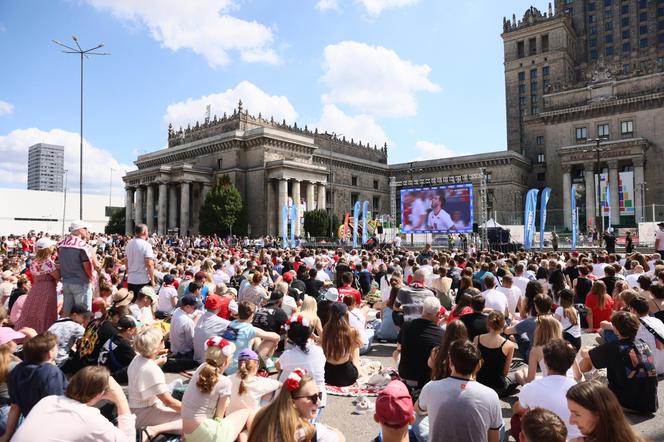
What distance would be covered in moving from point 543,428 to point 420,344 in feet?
11.7

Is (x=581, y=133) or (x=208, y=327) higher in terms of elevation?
(x=581, y=133)

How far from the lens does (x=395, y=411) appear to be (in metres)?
3.69

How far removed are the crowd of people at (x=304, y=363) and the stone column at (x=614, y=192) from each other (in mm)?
48246

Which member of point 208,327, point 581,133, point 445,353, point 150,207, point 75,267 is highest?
point 581,133

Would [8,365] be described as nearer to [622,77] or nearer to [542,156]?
[622,77]

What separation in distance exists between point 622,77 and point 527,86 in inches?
709

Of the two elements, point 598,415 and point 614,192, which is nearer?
point 598,415

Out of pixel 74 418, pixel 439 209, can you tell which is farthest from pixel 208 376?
pixel 439 209

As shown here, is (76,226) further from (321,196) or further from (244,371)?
(321,196)

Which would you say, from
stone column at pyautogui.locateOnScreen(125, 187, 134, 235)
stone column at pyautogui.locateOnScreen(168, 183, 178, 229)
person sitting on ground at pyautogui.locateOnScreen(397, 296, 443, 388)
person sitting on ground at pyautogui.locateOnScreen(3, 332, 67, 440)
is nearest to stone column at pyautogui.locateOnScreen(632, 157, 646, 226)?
person sitting on ground at pyautogui.locateOnScreen(397, 296, 443, 388)

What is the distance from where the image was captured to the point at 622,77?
59.7m

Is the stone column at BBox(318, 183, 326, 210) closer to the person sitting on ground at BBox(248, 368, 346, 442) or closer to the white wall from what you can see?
the white wall

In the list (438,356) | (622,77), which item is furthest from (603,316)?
(622,77)

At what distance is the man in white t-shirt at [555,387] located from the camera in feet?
14.2
